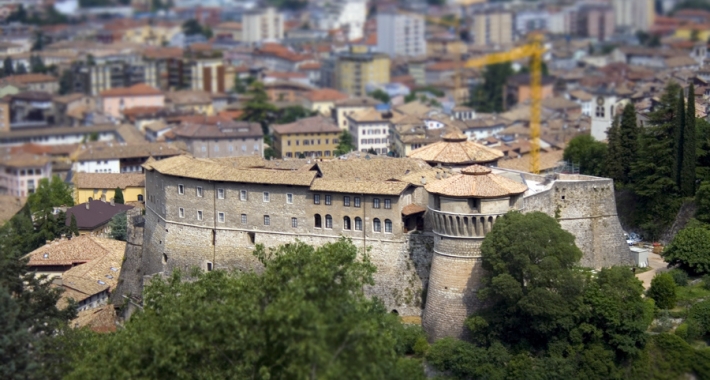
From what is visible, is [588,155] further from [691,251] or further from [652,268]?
[691,251]

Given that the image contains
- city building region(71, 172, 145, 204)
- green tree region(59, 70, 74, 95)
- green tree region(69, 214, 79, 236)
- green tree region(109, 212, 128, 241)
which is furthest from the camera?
green tree region(59, 70, 74, 95)

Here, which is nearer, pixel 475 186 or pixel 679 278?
pixel 475 186

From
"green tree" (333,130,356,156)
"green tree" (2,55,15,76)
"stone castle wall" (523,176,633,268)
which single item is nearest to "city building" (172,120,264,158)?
"green tree" (333,130,356,156)

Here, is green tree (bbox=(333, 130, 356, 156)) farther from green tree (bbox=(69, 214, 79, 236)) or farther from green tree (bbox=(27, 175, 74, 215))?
green tree (bbox=(69, 214, 79, 236))

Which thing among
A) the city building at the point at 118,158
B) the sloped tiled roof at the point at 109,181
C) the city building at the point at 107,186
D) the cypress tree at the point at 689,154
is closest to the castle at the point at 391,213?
the cypress tree at the point at 689,154

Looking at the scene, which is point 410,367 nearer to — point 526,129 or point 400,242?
point 400,242

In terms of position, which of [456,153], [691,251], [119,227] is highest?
[456,153]

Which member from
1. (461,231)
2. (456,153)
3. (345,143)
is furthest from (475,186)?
(345,143)
